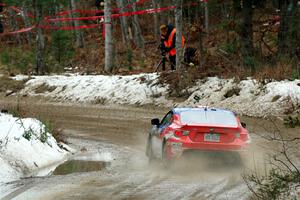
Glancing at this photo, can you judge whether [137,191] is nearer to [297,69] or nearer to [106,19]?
[297,69]

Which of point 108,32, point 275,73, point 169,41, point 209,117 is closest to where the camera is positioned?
point 209,117

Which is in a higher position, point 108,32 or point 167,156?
point 108,32

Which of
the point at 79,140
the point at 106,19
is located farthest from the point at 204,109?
the point at 106,19

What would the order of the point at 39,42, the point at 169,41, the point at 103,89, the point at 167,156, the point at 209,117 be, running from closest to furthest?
1. the point at 167,156
2. the point at 209,117
3. the point at 169,41
4. the point at 103,89
5. the point at 39,42

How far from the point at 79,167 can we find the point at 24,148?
1132mm

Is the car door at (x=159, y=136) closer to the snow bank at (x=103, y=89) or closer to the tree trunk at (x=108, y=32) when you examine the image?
the snow bank at (x=103, y=89)

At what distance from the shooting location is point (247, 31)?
25.6 m

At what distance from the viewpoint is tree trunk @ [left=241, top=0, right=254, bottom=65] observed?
2527 cm

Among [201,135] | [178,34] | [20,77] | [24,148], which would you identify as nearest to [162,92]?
[178,34]

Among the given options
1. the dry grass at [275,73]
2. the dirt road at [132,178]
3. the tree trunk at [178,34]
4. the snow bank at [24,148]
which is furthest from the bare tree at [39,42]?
the snow bank at [24,148]

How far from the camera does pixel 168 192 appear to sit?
9.51 metres

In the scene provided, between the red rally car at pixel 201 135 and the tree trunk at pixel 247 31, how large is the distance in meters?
13.2

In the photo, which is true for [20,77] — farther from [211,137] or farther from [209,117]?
[211,137]

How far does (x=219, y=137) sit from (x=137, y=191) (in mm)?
2698
